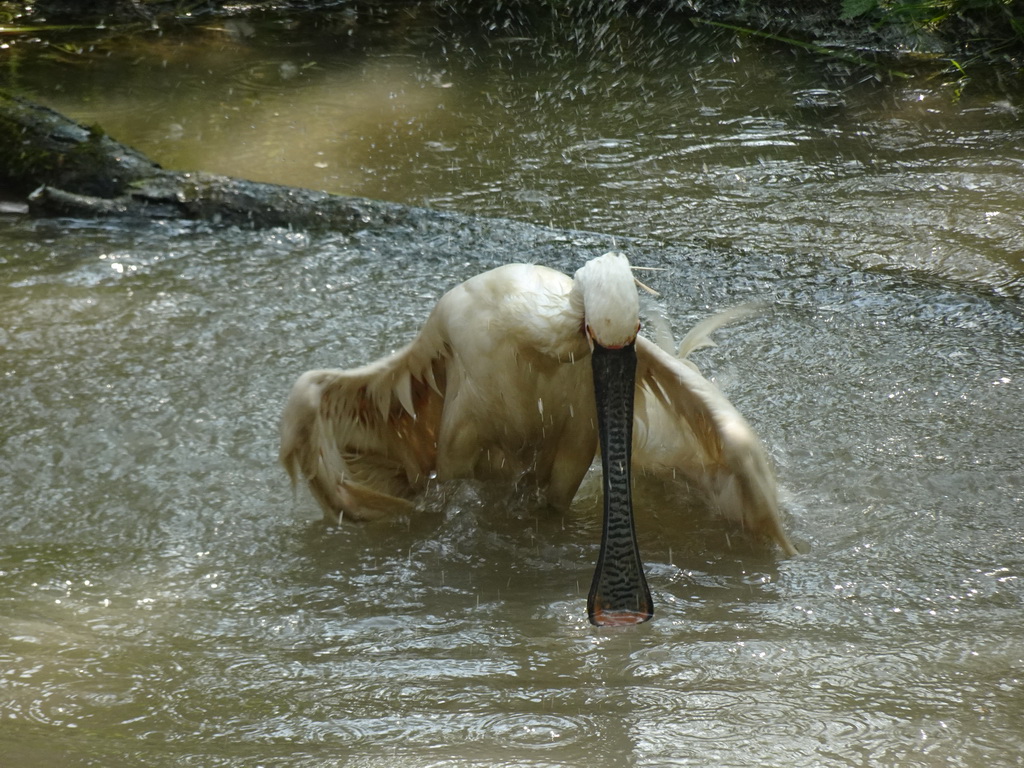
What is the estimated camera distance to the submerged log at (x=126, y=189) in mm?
6031

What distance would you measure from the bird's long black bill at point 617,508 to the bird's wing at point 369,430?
0.73 metres

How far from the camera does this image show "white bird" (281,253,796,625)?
3.16m

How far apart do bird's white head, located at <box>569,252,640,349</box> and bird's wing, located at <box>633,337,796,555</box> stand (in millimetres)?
527

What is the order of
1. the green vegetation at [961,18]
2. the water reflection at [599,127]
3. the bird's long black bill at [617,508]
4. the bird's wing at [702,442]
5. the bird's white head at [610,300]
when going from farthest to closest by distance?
the green vegetation at [961,18] → the water reflection at [599,127] → the bird's wing at [702,442] → the bird's long black bill at [617,508] → the bird's white head at [610,300]

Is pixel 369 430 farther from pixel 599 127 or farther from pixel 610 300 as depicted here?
pixel 599 127

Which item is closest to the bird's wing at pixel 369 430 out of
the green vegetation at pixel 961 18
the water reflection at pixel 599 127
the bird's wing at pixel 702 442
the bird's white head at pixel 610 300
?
the bird's wing at pixel 702 442

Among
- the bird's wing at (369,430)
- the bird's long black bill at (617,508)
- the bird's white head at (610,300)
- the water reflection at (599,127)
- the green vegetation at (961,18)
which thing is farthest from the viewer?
the green vegetation at (961,18)

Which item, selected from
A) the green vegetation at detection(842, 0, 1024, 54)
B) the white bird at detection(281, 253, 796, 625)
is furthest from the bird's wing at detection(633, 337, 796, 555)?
the green vegetation at detection(842, 0, 1024, 54)

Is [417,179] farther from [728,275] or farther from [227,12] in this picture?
[227,12]

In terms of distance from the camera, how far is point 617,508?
329 cm

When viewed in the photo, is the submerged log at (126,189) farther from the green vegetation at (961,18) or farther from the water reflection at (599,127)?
the green vegetation at (961,18)

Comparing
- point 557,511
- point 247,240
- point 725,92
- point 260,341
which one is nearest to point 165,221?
point 247,240

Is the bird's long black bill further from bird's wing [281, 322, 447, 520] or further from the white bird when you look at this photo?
bird's wing [281, 322, 447, 520]

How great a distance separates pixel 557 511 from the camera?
3.91m
